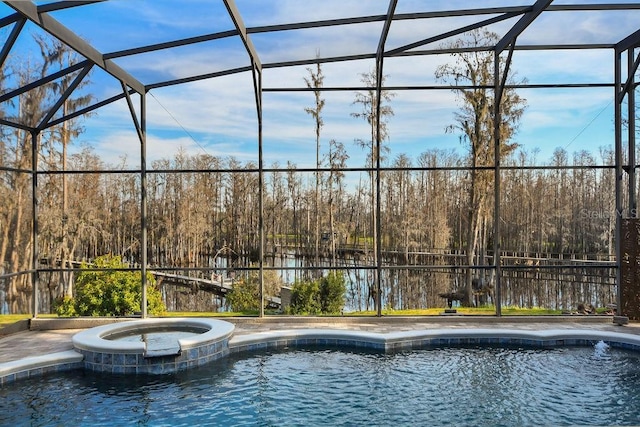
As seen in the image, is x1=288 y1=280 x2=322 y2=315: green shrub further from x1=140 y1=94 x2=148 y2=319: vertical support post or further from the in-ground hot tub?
the in-ground hot tub

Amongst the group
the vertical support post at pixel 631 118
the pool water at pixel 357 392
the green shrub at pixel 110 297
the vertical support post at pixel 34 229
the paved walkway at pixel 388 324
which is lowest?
the pool water at pixel 357 392

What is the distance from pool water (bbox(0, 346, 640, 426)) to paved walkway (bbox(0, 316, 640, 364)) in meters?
1.10

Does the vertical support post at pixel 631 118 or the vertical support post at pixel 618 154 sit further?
the vertical support post at pixel 618 154

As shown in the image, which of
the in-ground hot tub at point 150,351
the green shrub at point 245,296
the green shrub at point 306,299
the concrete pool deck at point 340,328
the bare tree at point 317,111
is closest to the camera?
the in-ground hot tub at point 150,351

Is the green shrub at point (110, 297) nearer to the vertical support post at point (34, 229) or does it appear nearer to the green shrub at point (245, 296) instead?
the vertical support post at point (34, 229)

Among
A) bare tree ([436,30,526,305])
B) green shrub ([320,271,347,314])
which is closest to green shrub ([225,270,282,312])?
green shrub ([320,271,347,314])

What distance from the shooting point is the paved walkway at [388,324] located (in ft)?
26.7

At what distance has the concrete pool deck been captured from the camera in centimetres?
723

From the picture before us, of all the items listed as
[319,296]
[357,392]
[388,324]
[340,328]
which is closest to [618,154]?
[388,324]

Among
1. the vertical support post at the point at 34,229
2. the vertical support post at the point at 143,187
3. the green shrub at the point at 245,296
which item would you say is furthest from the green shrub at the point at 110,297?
the green shrub at the point at 245,296

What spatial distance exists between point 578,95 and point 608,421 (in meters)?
10.0

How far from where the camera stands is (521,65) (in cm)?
1148

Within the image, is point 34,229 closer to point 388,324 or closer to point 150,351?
point 150,351

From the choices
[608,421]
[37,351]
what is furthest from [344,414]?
[37,351]
